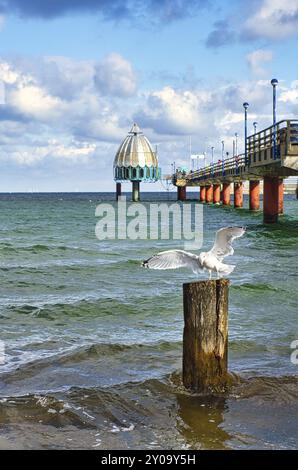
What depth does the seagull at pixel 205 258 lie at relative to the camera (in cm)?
860

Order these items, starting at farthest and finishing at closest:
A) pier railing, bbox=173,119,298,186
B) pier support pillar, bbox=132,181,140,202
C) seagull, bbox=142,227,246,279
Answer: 1. pier support pillar, bbox=132,181,140,202
2. pier railing, bbox=173,119,298,186
3. seagull, bbox=142,227,246,279

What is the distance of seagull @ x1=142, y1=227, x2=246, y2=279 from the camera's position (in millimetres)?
8602

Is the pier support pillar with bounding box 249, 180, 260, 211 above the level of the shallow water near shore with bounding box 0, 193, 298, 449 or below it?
above

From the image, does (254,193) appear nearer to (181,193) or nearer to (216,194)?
(216,194)

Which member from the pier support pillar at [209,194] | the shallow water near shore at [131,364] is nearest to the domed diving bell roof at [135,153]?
the pier support pillar at [209,194]

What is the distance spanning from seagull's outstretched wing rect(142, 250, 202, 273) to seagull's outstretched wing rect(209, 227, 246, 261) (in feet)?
0.94

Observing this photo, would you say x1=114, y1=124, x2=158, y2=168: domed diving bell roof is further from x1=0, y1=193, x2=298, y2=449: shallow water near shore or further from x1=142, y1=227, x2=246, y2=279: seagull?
x1=142, y1=227, x2=246, y2=279: seagull

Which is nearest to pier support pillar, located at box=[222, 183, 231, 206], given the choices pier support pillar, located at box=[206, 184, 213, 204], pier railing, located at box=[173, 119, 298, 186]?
pier support pillar, located at box=[206, 184, 213, 204]

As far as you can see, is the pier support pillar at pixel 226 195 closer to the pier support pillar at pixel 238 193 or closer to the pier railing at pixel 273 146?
the pier support pillar at pixel 238 193

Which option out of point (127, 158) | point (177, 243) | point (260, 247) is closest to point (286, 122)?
point (260, 247)

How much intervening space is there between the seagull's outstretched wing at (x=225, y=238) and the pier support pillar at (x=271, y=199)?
102 ft

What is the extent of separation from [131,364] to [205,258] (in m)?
2.21
